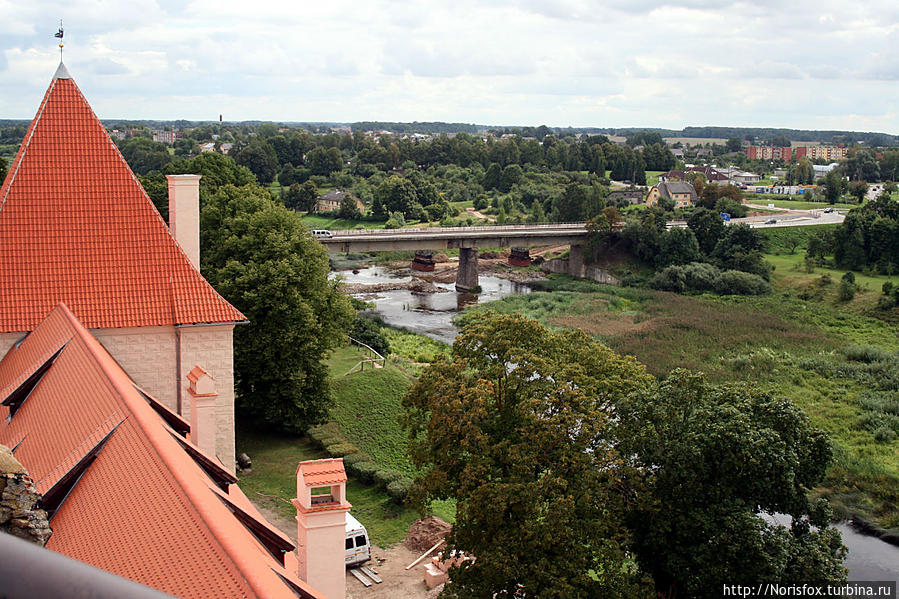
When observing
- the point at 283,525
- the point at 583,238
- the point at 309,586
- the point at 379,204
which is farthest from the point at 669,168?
the point at 309,586

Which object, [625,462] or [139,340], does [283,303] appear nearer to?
[139,340]

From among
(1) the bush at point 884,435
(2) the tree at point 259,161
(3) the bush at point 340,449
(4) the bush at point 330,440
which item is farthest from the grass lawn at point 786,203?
(3) the bush at point 340,449

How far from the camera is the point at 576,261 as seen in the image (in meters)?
80.5

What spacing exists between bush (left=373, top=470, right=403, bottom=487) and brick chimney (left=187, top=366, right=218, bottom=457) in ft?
34.7

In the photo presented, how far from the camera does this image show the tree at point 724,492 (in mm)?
17812

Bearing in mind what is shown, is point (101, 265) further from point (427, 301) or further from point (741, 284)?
point (741, 284)

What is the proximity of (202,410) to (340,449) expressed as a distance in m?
12.8

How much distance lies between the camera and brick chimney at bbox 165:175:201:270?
77.1ft

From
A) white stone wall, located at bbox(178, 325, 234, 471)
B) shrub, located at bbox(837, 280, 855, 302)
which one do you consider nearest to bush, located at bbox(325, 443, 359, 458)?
white stone wall, located at bbox(178, 325, 234, 471)

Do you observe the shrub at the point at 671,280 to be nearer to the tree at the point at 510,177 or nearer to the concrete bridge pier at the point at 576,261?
the concrete bridge pier at the point at 576,261

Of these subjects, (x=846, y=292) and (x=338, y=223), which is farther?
(x=338, y=223)

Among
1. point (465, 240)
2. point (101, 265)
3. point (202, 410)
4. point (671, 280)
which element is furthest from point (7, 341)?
point (671, 280)

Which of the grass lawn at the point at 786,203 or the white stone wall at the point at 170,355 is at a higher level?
the grass lawn at the point at 786,203

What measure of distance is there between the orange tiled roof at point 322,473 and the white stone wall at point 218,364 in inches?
352
